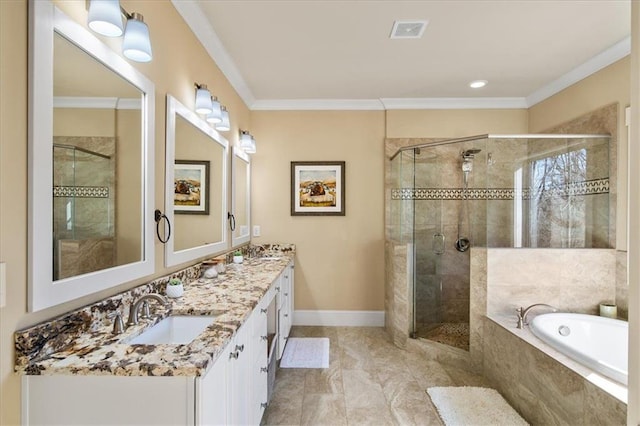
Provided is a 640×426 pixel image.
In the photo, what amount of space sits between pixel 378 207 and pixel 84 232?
119 inches

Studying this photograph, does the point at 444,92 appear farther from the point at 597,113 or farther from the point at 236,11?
the point at 236,11

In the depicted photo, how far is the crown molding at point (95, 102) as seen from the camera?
1073 mm

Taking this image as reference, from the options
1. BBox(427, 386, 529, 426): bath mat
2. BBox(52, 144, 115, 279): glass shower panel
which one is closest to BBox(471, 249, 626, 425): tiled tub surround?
BBox(427, 386, 529, 426): bath mat

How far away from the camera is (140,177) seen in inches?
60.5

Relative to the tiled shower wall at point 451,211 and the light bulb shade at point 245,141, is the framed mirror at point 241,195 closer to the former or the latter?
the light bulb shade at point 245,141

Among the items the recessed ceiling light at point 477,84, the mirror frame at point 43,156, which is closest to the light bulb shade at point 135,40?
the mirror frame at point 43,156

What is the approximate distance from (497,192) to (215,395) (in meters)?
3.03

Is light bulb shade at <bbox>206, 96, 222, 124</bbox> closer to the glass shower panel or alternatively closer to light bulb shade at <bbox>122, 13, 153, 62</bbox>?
light bulb shade at <bbox>122, 13, 153, 62</bbox>

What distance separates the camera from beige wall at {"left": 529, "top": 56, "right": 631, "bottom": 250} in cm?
258

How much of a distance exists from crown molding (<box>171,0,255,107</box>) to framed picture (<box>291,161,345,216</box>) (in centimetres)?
108

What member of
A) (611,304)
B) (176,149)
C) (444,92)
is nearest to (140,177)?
(176,149)

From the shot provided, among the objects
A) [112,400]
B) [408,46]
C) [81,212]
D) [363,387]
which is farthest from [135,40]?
[363,387]

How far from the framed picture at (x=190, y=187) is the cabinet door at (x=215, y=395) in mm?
1049

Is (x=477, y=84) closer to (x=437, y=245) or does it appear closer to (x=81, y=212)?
(x=437, y=245)
